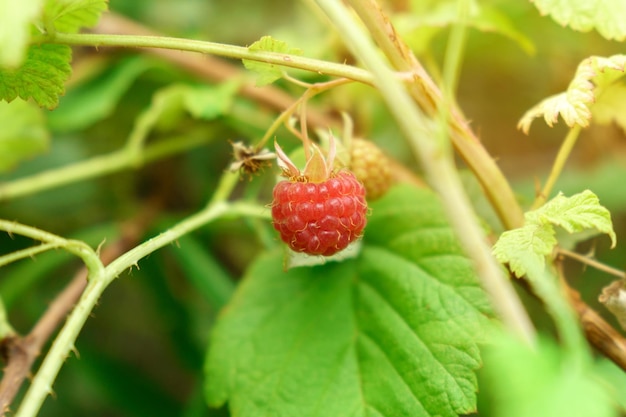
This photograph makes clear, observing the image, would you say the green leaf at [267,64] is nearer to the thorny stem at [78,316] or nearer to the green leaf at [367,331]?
the thorny stem at [78,316]

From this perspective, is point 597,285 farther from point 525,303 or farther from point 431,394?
point 431,394

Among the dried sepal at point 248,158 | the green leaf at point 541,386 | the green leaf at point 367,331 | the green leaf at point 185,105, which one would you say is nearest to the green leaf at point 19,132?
the green leaf at point 185,105

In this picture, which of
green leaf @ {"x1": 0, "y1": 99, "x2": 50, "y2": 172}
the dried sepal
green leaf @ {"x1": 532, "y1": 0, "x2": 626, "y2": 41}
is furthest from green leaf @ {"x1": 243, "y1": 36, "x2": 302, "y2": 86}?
green leaf @ {"x1": 0, "y1": 99, "x2": 50, "y2": 172}

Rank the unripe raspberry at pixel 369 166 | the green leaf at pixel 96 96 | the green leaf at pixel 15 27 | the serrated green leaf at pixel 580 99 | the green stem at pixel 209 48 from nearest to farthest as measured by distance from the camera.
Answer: the green leaf at pixel 15 27
the green stem at pixel 209 48
the serrated green leaf at pixel 580 99
the unripe raspberry at pixel 369 166
the green leaf at pixel 96 96

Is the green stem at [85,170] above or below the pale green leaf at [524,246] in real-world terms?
above

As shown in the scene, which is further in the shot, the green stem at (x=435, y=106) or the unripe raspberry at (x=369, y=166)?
the unripe raspberry at (x=369, y=166)

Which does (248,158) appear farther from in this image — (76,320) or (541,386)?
(541,386)

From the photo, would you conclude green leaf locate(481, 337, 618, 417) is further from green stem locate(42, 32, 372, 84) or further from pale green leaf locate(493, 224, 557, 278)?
green stem locate(42, 32, 372, 84)
